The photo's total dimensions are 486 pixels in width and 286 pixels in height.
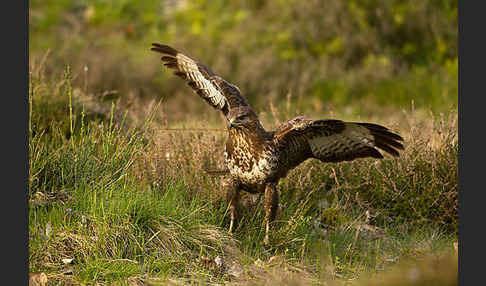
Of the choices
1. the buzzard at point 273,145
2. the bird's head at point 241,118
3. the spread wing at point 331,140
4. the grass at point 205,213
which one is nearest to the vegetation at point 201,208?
the grass at point 205,213

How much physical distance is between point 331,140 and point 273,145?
42 centimetres

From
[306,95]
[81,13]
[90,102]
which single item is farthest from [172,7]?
[90,102]

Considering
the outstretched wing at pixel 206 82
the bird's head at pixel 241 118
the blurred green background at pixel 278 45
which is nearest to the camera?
the bird's head at pixel 241 118

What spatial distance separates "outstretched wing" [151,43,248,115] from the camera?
468cm

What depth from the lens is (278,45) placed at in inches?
519

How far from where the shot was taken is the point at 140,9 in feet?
48.2

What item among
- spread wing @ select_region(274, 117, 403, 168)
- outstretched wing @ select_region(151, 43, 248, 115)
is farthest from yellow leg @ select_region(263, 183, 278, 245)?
outstretched wing @ select_region(151, 43, 248, 115)

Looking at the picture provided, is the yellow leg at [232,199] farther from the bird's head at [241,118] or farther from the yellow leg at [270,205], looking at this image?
the bird's head at [241,118]

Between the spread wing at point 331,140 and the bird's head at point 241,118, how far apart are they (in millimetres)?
214

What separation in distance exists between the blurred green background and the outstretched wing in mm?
5486

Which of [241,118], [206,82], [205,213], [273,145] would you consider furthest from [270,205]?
[206,82]

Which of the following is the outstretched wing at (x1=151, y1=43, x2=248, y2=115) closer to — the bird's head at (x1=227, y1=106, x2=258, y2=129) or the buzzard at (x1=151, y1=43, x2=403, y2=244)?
the buzzard at (x1=151, y1=43, x2=403, y2=244)

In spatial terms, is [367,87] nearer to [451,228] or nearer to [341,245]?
[451,228]

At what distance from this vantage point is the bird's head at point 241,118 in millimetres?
4395
